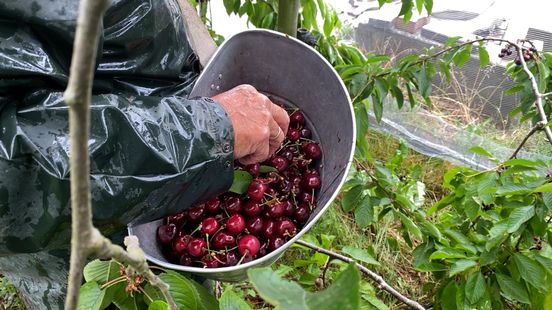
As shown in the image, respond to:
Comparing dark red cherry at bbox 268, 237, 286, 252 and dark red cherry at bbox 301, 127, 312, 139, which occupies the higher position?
dark red cherry at bbox 301, 127, 312, 139

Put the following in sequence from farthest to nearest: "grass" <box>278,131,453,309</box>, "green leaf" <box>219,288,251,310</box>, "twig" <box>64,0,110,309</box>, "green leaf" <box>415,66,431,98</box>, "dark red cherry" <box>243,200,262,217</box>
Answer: "grass" <box>278,131,453,309</box> → "green leaf" <box>415,66,431,98</box> → "dark red cherry" <box>243,200,262,217</box> → "green leaf" <box>219,288,251,310</box> → "twig" <box>64,0,110,309</box>

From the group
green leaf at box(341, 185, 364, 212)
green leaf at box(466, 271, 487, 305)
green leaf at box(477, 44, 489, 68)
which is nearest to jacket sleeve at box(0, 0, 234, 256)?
green leaf at box(341, 185, 364, 212)

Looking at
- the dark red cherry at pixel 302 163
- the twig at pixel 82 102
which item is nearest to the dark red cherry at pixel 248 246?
the dark red cherry at pixel 302 163

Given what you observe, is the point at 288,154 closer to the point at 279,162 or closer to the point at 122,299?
the point at 279,162

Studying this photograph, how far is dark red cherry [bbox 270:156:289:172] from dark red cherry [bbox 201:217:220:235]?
19 centimetres

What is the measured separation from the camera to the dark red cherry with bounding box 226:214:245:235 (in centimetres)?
96

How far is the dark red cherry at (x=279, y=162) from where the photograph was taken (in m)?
1.06

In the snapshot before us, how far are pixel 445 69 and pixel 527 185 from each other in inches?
23.0

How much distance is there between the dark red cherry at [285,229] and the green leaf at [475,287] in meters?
0.40

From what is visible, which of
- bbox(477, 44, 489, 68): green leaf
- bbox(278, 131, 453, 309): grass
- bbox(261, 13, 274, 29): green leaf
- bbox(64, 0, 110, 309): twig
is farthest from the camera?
bbox(278, 131, 453, 309): grass

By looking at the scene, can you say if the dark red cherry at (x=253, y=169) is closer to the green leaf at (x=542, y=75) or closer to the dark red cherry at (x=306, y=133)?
the dark red cherry at (x=306, y=133)

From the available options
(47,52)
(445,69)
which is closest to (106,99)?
(47,52)

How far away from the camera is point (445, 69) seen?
4.64 ft

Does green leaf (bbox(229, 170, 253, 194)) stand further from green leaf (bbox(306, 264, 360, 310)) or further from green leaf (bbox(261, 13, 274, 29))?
green leaf (bbox(261, 13, 274, 29))
